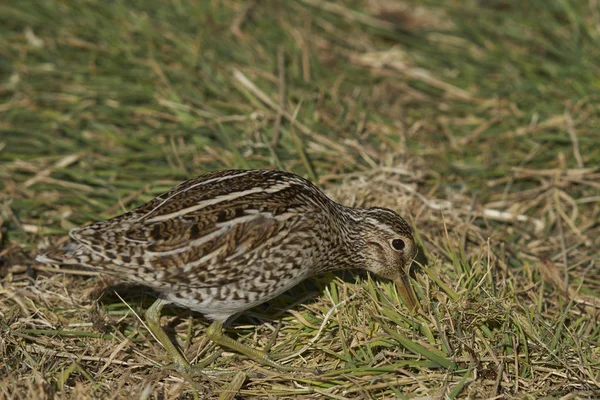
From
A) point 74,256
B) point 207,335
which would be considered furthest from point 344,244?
point 74,256

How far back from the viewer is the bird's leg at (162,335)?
4.68m

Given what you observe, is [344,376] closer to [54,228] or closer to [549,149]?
[54,228]

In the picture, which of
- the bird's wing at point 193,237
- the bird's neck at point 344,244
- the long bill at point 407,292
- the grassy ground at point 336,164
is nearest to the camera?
the bird's wing at point 193,237

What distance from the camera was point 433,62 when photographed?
7.63m

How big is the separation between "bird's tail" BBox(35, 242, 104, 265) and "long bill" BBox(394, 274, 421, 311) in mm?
1853

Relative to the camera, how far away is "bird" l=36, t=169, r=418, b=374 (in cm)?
441

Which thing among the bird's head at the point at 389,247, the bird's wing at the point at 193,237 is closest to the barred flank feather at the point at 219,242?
the bird's wing at the point at 193,237

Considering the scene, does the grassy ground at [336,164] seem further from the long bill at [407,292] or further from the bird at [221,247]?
the bird at [221,247]

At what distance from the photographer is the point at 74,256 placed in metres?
4.50

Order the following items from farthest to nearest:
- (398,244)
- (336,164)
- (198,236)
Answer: (336,164)
(398,244)
(198,236)

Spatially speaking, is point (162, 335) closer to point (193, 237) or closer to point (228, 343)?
point (228, 343)

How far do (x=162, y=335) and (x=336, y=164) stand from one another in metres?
2.22

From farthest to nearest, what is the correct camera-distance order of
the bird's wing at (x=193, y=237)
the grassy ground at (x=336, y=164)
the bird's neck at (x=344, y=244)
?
the bird's neck at (x=344, y=244) → the grassy ground at (x=336, y=164) → the bird's wing at (x=193, y=237)

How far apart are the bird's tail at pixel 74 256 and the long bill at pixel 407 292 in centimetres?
185
